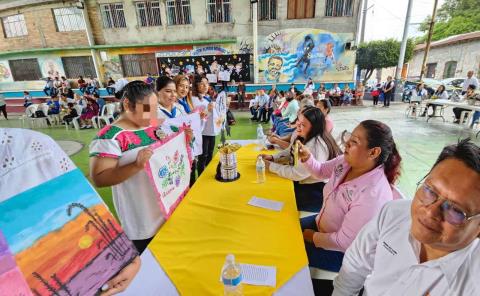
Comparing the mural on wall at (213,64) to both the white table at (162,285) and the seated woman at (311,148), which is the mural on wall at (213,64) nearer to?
the seated woman at (311,148)

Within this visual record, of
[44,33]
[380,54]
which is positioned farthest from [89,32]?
[380,54]

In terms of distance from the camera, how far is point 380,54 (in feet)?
56.7

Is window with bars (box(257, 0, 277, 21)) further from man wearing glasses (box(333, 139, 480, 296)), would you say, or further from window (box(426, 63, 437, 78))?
window (box(426, 63, 437, 78))

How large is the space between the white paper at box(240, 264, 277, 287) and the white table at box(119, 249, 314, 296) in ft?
0.22

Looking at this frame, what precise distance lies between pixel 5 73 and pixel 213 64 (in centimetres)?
1332

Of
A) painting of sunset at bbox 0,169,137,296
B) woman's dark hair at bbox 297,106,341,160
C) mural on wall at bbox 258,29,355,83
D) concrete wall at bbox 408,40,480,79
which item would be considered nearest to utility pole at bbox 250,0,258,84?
mural on wall at bbox 258,29,355,83

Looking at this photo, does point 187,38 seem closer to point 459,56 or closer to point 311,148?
point 311,148

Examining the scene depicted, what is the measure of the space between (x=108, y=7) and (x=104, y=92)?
4.65m

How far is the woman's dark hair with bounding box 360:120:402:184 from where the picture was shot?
156 centimetres

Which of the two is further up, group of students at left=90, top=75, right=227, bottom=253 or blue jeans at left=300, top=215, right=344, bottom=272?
group of students at left=90, top=75, right=227, bottom=253

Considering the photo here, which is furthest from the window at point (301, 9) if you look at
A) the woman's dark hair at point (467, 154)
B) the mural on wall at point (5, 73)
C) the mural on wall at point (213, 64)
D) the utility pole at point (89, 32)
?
the mural on wall at point (5, 73)

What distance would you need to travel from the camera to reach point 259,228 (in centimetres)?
159

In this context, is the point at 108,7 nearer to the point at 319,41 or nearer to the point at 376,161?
the point at 319,41

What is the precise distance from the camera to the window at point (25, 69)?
13645 mm
